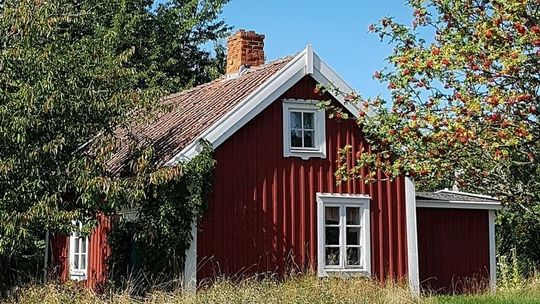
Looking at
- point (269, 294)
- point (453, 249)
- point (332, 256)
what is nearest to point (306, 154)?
point (332, 256)

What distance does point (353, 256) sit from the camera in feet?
66.5

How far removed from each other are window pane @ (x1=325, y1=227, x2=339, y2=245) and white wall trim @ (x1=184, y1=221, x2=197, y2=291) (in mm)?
3376

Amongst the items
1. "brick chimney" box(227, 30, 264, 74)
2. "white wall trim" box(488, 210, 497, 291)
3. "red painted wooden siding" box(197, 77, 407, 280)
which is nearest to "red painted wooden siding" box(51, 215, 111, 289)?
"red painted wooden siding" box(197, 77, 407, 280)

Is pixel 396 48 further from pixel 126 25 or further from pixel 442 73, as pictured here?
pixel 126 25

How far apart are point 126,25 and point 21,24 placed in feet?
60.3

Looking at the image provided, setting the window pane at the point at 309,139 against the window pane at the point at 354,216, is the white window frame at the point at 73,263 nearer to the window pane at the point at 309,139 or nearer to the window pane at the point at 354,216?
the window pane at the point at 309,139

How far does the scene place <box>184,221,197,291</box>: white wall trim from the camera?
58.9 feet

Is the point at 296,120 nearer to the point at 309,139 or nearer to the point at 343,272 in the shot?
the point at 309,139

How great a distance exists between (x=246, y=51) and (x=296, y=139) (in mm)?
4726

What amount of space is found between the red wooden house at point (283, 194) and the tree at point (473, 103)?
3439mm

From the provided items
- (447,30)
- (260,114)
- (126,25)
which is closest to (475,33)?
(447,30)

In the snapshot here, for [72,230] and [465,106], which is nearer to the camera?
[465,106]

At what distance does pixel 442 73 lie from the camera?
14453 mm

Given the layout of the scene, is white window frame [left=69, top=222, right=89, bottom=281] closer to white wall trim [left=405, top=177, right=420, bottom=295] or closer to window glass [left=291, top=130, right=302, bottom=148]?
window glass [left=291, top=130, right=302, bottom=148]
